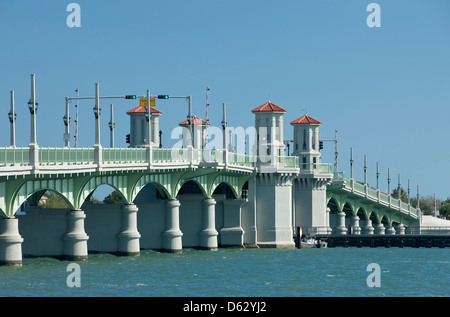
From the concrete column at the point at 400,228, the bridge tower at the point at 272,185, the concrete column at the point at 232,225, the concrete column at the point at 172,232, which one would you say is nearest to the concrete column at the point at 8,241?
the concrete column at the point at 172,232

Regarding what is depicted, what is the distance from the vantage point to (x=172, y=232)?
4545 inches

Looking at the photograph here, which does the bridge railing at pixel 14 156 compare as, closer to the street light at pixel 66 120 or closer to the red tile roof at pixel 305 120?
the street light at pixel 66 120

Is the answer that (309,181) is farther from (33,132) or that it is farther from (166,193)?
(33,132)

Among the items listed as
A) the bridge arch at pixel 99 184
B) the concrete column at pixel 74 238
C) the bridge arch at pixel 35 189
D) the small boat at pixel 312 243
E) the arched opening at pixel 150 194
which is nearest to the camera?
the bridge arch at pixel 35 189

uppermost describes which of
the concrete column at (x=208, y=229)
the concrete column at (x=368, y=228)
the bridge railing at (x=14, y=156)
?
the bridge railing at (x=14, y=156)

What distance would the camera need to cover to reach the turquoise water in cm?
7531

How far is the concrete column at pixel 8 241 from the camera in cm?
8494

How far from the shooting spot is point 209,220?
123 m

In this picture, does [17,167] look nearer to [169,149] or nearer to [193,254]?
[169,149]

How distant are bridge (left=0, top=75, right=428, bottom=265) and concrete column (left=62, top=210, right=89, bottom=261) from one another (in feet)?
0.27

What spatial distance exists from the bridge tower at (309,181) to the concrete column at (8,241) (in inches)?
2396

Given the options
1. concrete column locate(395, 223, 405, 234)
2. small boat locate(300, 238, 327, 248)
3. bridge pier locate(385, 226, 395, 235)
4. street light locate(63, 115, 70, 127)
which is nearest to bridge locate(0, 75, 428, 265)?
small boat locate(300, 238, 327, 248)

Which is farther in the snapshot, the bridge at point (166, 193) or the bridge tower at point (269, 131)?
the bridge tower at point (269, 131)

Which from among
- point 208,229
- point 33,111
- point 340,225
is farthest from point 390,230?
point 33,111
